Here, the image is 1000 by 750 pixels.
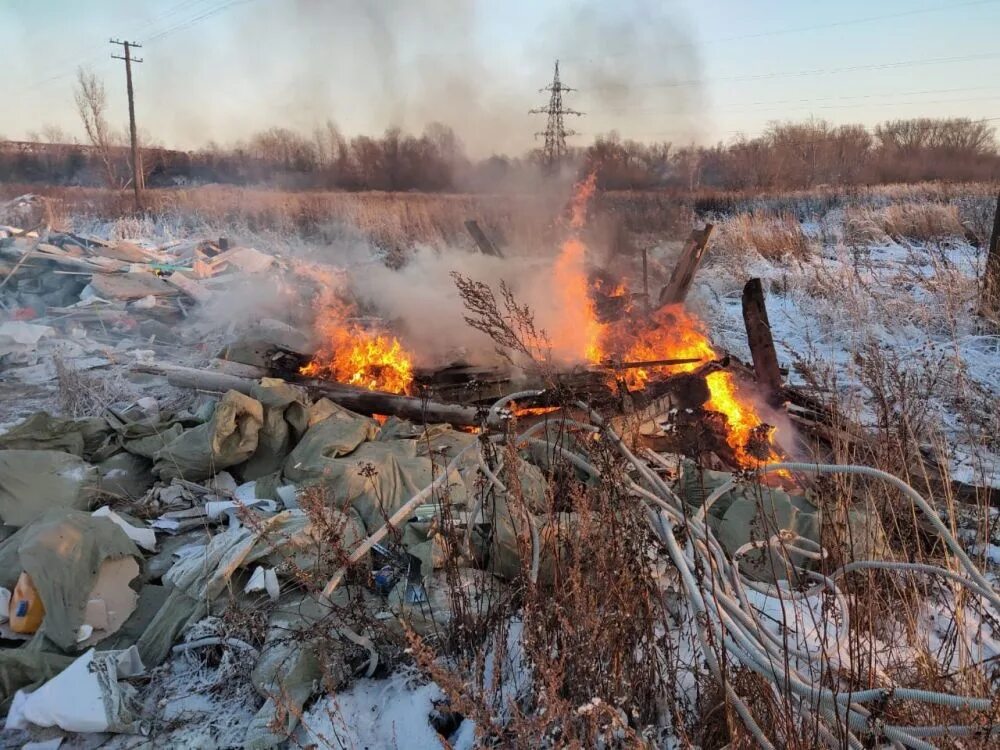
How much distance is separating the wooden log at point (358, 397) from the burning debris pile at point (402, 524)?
3cm

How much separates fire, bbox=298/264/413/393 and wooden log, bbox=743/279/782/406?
11.5ft

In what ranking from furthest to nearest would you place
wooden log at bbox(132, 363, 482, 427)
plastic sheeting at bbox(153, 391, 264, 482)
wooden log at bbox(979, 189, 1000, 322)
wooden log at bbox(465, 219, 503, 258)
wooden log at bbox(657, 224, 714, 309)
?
wooden log at bbox(465, 219, 503, 258) < wooden log at bbox(979, 189, 1000, 322) < wooden log at bbox(657, 224, 714, 309) < wooden log at bbox(132, 363, 482, 427) < plastic sheeting at bbox(153, 391, 264, 482)

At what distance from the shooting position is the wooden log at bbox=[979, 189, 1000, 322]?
7.46 m

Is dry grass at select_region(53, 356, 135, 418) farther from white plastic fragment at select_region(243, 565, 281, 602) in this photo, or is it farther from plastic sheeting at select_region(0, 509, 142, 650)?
white plastic fragment at select_region(243, 565, 281, 602)

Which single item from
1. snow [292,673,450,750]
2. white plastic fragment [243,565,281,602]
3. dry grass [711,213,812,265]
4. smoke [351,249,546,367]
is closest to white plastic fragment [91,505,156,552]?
white plastic fragment [243,565,281,602]

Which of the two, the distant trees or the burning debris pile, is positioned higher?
the distant trees

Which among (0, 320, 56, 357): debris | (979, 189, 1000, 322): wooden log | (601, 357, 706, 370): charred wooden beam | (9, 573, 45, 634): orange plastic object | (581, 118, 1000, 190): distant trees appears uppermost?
(581, 118, 1000, 190): distant trees

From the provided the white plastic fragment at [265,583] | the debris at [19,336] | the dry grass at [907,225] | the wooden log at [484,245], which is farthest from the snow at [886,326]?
the debris at [19,336]

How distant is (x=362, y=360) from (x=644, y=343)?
3.00m

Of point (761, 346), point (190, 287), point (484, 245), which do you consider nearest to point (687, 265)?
point (761, 346)

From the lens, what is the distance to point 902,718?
1.68 m

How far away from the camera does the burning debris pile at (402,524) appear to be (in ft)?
6.45

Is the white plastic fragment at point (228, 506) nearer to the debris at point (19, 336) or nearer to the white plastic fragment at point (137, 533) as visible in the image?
the white plastic fragment at point (137, 533)

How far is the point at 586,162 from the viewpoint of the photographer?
1305 cm
